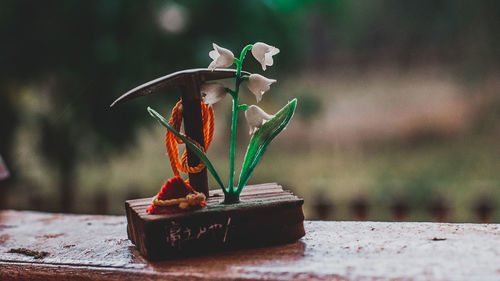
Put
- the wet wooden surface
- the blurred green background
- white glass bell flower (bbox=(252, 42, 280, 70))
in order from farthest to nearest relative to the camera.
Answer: the blurred green background → white glass bell flower (bbox=(252, 42, 280, 70)) → the wet wooden surface

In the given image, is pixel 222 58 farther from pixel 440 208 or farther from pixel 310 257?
pixel 440 208

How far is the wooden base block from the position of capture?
33.0 inches

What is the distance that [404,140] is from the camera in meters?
3.32

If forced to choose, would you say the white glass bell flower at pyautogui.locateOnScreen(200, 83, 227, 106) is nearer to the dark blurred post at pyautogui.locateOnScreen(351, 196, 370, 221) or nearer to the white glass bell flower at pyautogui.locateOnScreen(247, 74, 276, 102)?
the white glass bell flower at pyautogui.locateOnScreen(247, 74, 276, 102)

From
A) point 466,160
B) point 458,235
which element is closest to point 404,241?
point 458,235

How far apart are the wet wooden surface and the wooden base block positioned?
0.02 m

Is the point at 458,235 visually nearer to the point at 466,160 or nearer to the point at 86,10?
the point at 86,10

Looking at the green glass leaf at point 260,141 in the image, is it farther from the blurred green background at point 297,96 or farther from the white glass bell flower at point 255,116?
the blurred green background at point 297,96

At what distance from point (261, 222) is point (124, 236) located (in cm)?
35

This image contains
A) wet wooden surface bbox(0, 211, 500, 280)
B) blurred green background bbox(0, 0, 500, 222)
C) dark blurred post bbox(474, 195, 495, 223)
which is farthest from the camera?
dark blurred post bbox(474, 195, 495, 223)

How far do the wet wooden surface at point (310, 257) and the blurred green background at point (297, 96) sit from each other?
2.72 feet

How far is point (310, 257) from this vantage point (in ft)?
2.78

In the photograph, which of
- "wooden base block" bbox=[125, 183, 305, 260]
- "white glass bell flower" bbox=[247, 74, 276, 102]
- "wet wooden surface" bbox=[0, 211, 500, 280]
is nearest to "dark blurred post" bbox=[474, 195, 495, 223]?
"wet wooden surface" bbox=[0, 211, 500, 280]

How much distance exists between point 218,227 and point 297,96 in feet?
3.89
